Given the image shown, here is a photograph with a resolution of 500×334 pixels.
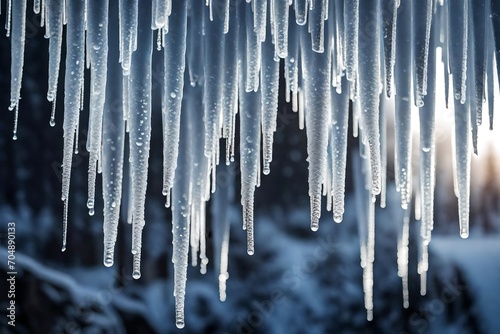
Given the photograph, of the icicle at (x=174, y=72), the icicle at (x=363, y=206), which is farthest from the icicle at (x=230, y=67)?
the icicle at (x=363, y=206)

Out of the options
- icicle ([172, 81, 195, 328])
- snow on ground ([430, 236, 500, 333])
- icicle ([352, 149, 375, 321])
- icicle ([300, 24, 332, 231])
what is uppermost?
icicle ([300, 24, 332, 231])

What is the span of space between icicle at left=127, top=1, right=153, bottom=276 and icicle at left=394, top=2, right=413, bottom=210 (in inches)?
22.8

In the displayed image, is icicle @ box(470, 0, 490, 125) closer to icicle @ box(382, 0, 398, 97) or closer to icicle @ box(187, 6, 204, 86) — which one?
icicle @ box(382, 0, 398, 97)

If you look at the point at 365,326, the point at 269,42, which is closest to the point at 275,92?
the point at 269,42

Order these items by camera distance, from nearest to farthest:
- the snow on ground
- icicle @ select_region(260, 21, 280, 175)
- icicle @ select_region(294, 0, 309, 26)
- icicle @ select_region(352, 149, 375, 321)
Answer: icicle @ select_region(294, 0, 309, 26), icicle @ select_region(260, 21, 280, 175), icicle @ select_region(352, 149, 375, 321), the snow on ground

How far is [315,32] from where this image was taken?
1.41 m

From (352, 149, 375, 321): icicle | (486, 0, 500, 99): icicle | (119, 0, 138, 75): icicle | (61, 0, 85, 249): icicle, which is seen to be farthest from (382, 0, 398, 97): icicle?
(352, 149, 375, 321): icicle

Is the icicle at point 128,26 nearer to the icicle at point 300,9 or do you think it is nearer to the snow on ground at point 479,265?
the icicle at point 300,9

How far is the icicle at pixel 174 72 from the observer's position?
4.75ft

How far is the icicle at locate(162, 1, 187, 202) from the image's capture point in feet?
4.75

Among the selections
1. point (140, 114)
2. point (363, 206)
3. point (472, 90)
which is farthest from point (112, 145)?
point (363, 206)

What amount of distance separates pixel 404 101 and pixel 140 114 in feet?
2.01

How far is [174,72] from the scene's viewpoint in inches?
56.9

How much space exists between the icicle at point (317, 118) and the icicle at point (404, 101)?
17 cm
